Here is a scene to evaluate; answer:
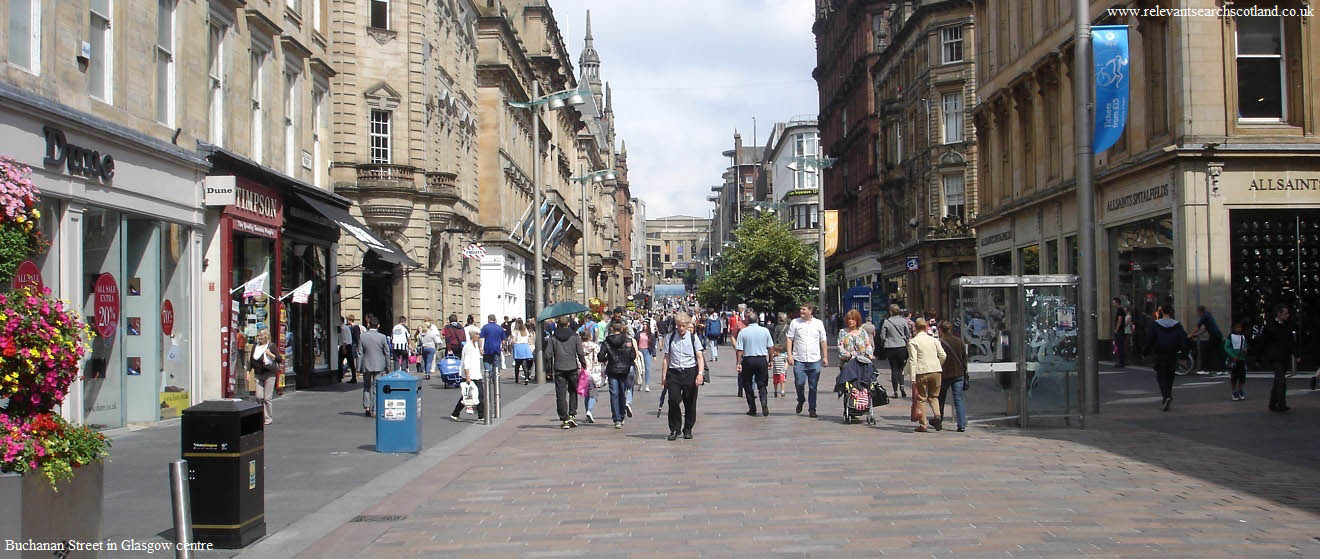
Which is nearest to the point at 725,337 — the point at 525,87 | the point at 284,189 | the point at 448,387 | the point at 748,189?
the point at 525,87

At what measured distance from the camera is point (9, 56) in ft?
44.7

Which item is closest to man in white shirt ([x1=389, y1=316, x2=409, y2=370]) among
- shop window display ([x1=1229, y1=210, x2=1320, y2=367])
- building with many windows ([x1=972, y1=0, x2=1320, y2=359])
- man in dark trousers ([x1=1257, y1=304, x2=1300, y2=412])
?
building with many windows ([x1=972, y1=0, x2=1320, y2=359])

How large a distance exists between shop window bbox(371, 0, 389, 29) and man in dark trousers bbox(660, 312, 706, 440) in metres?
21.7

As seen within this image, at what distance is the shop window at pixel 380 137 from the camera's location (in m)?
34.0

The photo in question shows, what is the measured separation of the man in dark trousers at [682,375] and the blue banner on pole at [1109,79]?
7.77 metres

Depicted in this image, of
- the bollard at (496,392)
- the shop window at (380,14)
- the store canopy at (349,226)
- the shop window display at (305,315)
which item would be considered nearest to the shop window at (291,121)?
the store canopy at (349,226)

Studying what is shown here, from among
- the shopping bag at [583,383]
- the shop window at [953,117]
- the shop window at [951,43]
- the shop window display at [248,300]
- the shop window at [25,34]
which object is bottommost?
the shopping bag at [583,383]

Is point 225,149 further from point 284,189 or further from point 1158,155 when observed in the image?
point 1158,155

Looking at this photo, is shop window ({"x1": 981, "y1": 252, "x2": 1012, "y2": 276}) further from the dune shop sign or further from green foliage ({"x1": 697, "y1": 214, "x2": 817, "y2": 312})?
the dune shop sign

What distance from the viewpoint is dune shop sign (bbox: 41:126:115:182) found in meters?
14.2

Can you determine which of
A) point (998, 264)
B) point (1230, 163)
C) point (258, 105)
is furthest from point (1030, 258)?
point (258, 105)

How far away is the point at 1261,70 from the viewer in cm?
2348

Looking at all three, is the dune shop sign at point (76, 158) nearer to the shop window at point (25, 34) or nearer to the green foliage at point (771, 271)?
the shop window at point (25, 34)

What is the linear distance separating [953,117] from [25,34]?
4112cm
